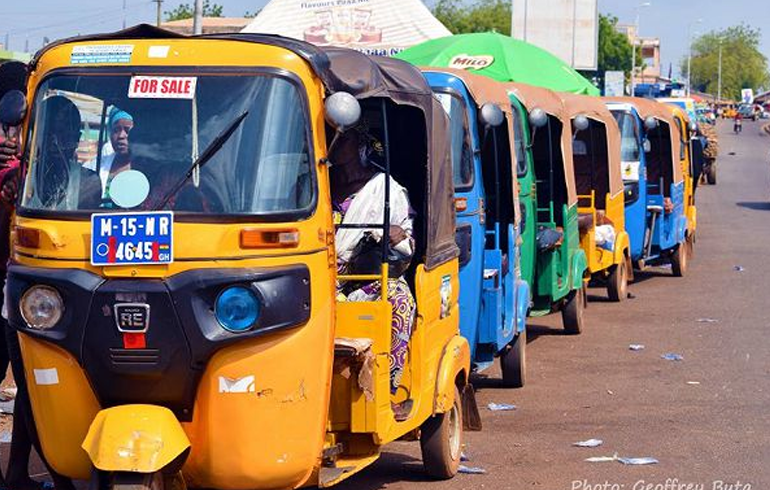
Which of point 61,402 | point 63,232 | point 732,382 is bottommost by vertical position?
point 732,382

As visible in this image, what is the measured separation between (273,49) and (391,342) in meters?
1.76

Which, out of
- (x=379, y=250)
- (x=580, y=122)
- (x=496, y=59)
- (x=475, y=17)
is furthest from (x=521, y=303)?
(x=475, y=17)

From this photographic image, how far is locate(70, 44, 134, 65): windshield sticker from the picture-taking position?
6.37 m

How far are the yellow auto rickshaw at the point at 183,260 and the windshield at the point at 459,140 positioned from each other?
317 cm

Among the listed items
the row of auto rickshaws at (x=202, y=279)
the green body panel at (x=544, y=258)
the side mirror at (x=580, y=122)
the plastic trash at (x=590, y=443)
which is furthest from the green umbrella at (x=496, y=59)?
the row of auto rickshaws at (x=202, y=279)

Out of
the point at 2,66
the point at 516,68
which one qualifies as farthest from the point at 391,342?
the point at 516,68

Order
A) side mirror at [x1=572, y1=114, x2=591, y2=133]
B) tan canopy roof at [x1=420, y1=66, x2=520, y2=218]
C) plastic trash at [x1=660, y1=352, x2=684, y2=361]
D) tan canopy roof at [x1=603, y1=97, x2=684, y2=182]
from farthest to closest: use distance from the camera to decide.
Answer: tan canopy roof at [x1=603, y1=97, x2=684, y2=182] < side mirror at [x1=572, y1=114, x2=591, y2=133] < plastic trash at [x1=660, y1=352, x2=684, y2=361] < tan canopy roof at [x1=420, y1=66, x2=520, y2=218]

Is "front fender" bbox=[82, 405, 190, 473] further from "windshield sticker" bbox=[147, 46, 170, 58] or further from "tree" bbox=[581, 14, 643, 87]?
"tree" bbox=[581, 14, 643, 87]

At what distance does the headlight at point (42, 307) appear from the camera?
240 inches

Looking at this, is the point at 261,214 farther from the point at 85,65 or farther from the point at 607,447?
the point at 607,447

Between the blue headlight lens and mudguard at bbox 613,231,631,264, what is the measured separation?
11.2 m

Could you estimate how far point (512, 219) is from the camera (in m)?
10.8

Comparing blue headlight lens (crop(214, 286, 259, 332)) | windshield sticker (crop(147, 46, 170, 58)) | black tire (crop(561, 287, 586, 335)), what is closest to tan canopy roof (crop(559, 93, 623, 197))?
black tire (crop(561, 287, 586, 335))

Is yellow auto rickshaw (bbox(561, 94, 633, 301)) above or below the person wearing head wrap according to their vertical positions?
below
